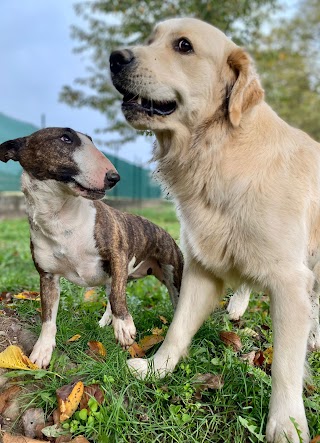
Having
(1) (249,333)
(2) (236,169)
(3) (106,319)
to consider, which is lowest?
(3) (106,319)

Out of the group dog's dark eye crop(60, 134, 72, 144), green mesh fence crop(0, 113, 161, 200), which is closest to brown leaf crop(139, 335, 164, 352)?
dog's dark eye crop(60, 134, 72, 144)

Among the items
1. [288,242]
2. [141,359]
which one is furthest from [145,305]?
[288,242]

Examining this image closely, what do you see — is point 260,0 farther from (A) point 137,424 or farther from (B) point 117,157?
(A) point 137,424

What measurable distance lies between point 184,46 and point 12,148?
133 centimetres

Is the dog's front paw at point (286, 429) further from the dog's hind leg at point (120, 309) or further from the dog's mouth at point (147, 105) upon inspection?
the dog's mouth at point (147, 105)

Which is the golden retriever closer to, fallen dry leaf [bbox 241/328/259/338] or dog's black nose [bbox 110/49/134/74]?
dog's black nose [bbox 110/49/134/74]

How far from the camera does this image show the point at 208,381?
305cm

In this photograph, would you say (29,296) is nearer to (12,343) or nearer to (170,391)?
(12,343)

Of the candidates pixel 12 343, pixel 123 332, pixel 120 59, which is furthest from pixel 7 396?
pixel 120 59

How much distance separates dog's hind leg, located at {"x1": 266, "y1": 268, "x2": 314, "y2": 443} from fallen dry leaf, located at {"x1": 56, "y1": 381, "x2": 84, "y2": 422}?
1.05 meters

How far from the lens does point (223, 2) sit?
1332 cm

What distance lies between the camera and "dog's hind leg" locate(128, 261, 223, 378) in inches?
129

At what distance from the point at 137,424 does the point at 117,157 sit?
13565 millimetres

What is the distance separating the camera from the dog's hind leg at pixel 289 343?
2723 millimetres
